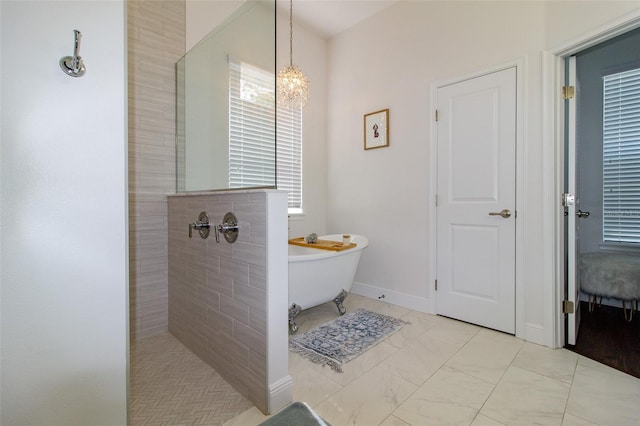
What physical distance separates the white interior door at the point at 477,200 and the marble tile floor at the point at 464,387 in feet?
1.14

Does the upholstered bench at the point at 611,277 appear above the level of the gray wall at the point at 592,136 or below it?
below

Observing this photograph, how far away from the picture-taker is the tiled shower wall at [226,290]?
148cm

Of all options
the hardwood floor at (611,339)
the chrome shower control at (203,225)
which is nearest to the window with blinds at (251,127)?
the chrome shower control at (203,225)

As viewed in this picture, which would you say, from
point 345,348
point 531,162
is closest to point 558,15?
point 531,162

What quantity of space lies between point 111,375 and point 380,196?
2.69 metres

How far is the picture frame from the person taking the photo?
3.07 metres

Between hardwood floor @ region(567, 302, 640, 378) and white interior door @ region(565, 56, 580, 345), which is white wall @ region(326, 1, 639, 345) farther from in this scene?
hardwood floor @ region(567, 302, 640, 378)

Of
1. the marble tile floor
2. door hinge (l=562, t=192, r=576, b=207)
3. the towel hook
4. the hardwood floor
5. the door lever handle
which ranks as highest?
the towel hook

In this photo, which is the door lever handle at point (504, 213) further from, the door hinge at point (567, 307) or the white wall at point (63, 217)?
the white wall at point (63, 217)

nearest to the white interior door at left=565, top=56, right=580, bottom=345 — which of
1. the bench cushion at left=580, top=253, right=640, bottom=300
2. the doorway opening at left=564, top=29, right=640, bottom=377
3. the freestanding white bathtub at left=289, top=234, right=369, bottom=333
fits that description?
the doorway opening at left=564, top=29, right=640, bottom=377

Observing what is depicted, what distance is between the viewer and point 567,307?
6.83ft

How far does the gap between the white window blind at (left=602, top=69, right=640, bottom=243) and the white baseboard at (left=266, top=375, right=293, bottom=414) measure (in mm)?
3463

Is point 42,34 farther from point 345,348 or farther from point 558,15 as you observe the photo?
point 558,15

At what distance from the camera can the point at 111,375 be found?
0.89 m
